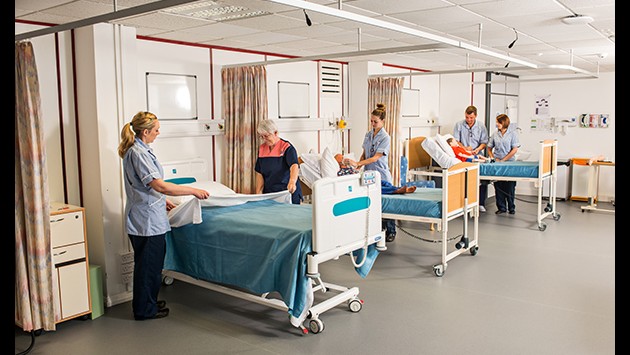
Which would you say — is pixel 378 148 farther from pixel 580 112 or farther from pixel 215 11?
pixel 580 112

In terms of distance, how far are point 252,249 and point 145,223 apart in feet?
2.67

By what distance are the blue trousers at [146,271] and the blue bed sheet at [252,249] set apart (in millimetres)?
322

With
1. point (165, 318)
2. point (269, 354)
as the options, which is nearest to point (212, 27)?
point (165, 318)

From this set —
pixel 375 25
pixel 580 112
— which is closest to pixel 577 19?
pixel 375 25

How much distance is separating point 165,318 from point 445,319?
7.00 ft

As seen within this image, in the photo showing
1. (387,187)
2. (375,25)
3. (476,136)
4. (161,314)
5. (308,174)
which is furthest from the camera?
(476,136)

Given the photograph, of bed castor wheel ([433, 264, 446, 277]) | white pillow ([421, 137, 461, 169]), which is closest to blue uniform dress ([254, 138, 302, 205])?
bed castor wheel ([433, 264, 446, 277])

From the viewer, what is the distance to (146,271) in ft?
13.5

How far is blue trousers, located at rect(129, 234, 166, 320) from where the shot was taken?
4.09 meters

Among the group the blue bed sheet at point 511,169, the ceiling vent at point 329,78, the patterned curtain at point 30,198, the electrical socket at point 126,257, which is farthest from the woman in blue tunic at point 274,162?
the blue bed sheet at point 511,169

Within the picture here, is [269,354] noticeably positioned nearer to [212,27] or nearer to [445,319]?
[445,319]

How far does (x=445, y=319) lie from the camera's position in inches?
161

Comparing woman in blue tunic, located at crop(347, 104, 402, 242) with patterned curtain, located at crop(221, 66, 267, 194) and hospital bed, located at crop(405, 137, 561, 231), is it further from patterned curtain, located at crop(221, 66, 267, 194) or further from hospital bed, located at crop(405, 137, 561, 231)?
hospital bed, located at crop(405, 137, 561, 231)
